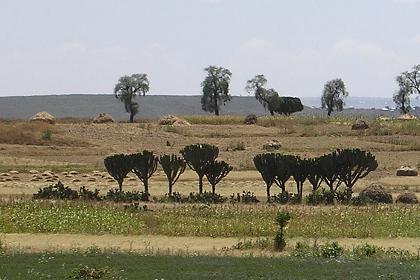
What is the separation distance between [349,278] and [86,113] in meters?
103

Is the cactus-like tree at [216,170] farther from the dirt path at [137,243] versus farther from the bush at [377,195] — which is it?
the dirt path at [137,243]

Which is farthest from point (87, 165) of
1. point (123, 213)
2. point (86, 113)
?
point (86, 113)

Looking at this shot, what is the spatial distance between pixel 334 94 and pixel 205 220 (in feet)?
298

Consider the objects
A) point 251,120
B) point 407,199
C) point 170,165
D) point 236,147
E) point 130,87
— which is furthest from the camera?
point 130,87

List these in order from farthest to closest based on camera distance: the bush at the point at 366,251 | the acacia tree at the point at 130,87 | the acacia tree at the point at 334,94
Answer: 1. the acacia tree at the point at 334,94
2. the acacia tree at the point at 130,87
3. the bush at the point at 366,251

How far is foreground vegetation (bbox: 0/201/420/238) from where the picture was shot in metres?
21.5

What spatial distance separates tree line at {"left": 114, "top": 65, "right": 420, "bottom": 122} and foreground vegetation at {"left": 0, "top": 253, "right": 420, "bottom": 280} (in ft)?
225

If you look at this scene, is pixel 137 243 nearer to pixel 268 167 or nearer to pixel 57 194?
pixel 57 194

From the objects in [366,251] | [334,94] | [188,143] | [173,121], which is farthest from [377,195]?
[334,94]

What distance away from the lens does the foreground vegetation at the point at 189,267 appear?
44.6 ft

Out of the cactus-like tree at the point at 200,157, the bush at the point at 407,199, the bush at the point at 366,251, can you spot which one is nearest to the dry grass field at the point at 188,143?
the cactus-like tree at the point at 200,157

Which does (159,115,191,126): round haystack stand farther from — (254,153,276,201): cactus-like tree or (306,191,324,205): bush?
(306,191,324,205): bush

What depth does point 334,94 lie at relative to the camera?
366 feet

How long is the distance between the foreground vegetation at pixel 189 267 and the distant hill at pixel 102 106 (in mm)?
93942
